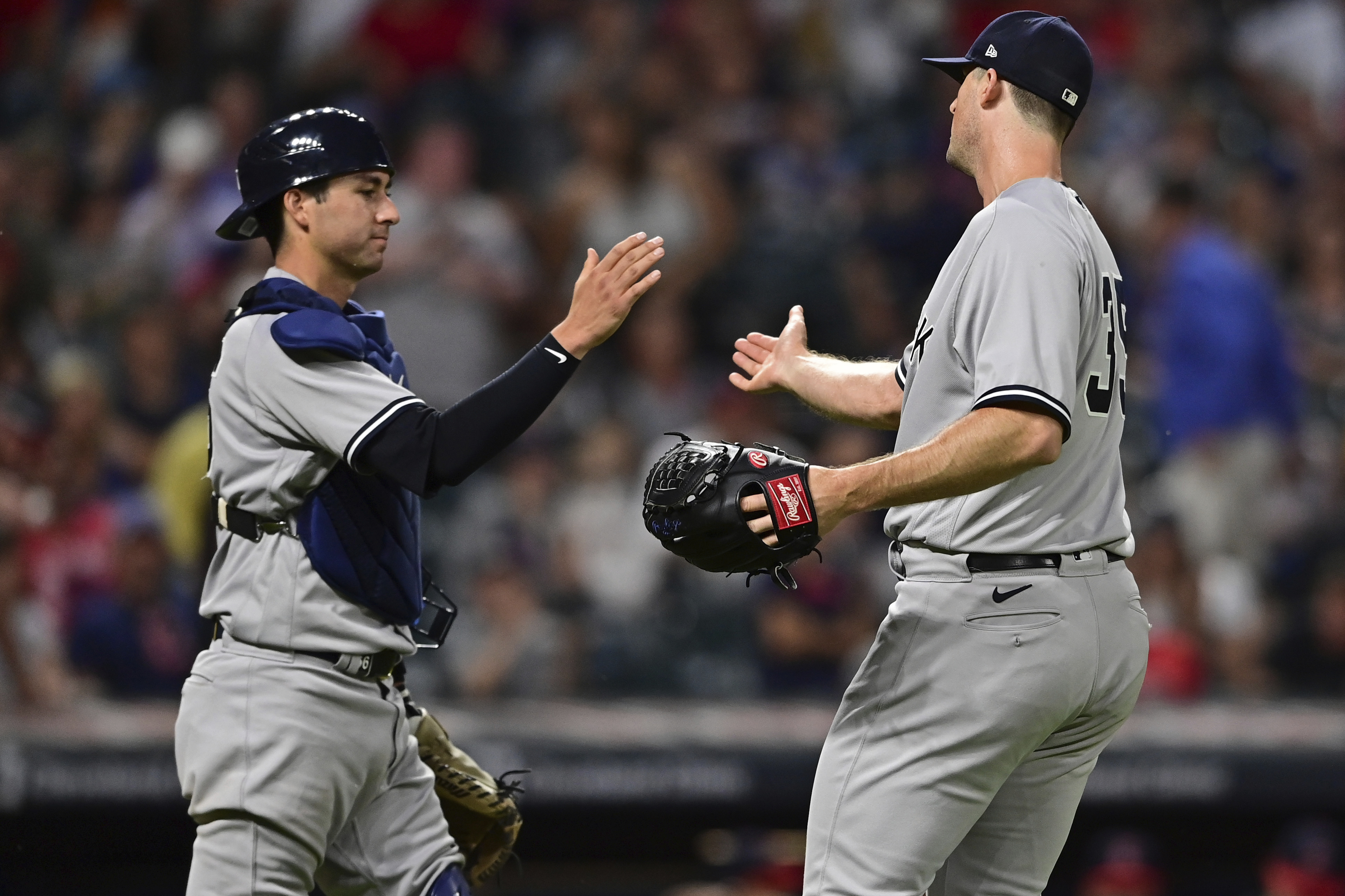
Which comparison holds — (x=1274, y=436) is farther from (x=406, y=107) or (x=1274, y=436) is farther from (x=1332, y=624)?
(x=406, y=107)

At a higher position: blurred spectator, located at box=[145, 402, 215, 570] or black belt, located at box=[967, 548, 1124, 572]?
black belt, located at box=[967, 548, 1124, 572]

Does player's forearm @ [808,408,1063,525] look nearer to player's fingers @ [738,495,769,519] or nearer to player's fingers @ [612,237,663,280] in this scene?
player's fingers @ [738,495,769,519]

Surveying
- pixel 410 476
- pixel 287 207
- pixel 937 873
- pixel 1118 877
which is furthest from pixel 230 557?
pixel 1118 877

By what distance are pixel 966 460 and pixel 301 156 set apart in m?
1.40

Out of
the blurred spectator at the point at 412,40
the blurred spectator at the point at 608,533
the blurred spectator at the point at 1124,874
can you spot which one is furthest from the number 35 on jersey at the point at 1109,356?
the blurred spectator at the point at 412,40

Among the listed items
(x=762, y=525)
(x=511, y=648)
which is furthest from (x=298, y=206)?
(x=511, y=648)

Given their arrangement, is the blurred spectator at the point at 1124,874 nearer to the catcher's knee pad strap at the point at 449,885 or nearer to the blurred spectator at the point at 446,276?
the catcher's knee pad strap at the point at 449,885

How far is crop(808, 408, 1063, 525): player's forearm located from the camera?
2580 mm

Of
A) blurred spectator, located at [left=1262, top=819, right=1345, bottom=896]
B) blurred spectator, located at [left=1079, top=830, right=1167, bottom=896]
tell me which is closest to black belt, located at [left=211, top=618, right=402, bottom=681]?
blurred spectator, located at [left=1079, top=830, right=1167, bottom=896]

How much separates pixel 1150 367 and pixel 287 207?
520cm

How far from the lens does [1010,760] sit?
278 cm

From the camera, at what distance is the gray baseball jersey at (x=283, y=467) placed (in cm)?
297

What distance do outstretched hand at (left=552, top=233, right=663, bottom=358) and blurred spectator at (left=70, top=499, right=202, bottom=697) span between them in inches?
138

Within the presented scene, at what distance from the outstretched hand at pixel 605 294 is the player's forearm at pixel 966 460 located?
0.65 metres
